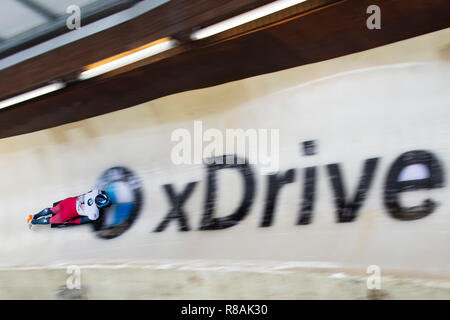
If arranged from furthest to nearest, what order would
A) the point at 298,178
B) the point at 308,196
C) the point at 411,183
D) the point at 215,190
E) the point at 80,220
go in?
the point at 80,220
the point at 215,190
the point at 298,178
the point at 308,196
the point at 411,183

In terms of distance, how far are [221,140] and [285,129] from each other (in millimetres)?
756

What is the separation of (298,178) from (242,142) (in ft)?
2.71

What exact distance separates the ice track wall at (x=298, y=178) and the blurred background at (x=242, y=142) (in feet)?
0.05

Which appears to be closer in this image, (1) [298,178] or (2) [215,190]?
(1) [298,178]

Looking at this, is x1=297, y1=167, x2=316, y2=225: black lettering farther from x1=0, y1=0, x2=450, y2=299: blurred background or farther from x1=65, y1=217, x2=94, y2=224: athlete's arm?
x1=65, y1=217, x2=94, y2=224: athlete's arm

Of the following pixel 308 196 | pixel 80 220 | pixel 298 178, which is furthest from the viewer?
pixel 80 220

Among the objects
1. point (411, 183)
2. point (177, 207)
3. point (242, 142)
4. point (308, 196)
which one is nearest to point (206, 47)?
point (242, 142)

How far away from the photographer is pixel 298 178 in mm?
4473

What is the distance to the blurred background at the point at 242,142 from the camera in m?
3.67

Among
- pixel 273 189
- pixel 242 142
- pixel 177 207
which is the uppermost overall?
pixel 242 142

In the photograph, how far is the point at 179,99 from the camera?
5.53 meters

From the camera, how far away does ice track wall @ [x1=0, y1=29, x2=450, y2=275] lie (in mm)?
3770

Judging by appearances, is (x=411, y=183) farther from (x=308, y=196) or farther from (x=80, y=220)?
(x=80, y=220)

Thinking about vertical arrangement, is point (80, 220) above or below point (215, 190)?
below
